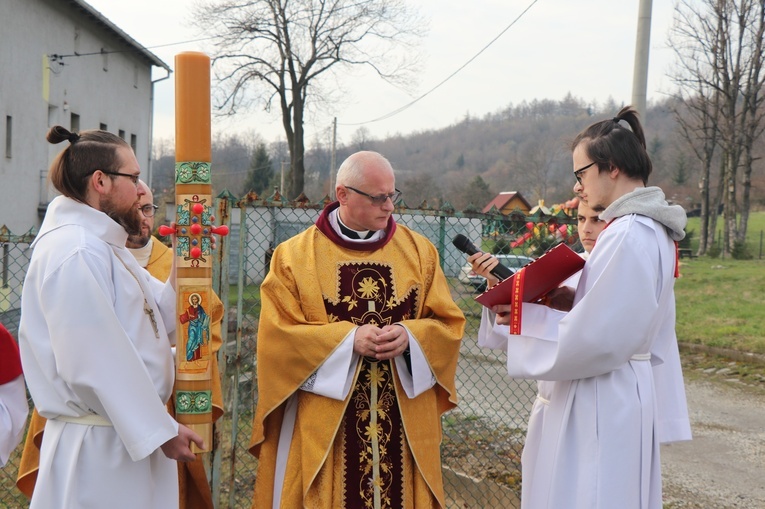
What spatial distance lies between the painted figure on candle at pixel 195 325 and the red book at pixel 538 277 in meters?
1.10

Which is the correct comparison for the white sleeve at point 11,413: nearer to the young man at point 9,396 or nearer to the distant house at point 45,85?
the young man at point 9,396

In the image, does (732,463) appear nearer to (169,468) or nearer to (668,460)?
(668,460)

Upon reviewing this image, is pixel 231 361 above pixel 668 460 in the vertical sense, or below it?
above

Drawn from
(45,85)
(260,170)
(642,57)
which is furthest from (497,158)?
(642,57)

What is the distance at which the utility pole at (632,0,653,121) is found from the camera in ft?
24.6

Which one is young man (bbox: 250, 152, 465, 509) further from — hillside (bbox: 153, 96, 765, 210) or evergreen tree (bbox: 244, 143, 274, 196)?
evergreen tree (bbox: 244, 143, 274, 196)

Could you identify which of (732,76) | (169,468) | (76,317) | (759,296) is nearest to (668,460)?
(169,468)

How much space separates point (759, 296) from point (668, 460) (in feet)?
38.9

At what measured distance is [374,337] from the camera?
3.33 m

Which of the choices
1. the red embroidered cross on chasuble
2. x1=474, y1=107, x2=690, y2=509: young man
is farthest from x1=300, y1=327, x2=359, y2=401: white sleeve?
x1=474, y1=107, x2=690, y2=509: young man

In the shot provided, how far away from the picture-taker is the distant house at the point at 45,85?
771 inches

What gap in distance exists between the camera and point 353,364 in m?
3.46

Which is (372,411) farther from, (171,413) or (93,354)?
(93,354)

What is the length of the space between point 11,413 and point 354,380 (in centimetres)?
142
